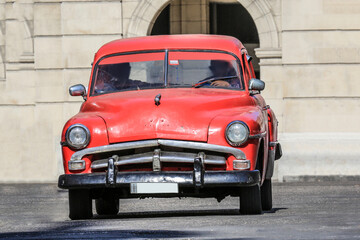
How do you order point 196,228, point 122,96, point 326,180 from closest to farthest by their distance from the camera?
point 196,228
point 122,96
point 326,180

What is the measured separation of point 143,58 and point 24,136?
12039mm

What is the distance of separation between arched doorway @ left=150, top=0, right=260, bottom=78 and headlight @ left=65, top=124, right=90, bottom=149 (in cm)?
1807

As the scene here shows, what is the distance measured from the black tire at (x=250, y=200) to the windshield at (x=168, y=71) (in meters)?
1.42

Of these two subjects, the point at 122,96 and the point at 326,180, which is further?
the point at 326,180

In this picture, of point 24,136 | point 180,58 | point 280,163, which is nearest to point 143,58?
point 180,58

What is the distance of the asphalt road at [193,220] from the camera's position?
10.5 m

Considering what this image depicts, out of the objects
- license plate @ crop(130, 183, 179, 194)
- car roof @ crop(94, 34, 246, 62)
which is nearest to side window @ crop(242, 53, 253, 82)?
car roof @ crop(94, 34, 246, 62)

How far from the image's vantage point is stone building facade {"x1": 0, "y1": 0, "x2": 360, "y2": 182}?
2355 cm

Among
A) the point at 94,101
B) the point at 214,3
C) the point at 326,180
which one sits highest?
the point at 214,3

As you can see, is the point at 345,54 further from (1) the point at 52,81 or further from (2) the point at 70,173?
(2) the point at 70,173

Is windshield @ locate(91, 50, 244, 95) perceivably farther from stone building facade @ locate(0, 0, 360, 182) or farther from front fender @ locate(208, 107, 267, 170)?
stone building facade @ locate(0, 0, 360, 182)

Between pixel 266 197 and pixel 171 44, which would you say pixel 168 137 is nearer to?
pixel 171 44

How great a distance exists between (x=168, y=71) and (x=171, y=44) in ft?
1.57

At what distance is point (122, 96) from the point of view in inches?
519
